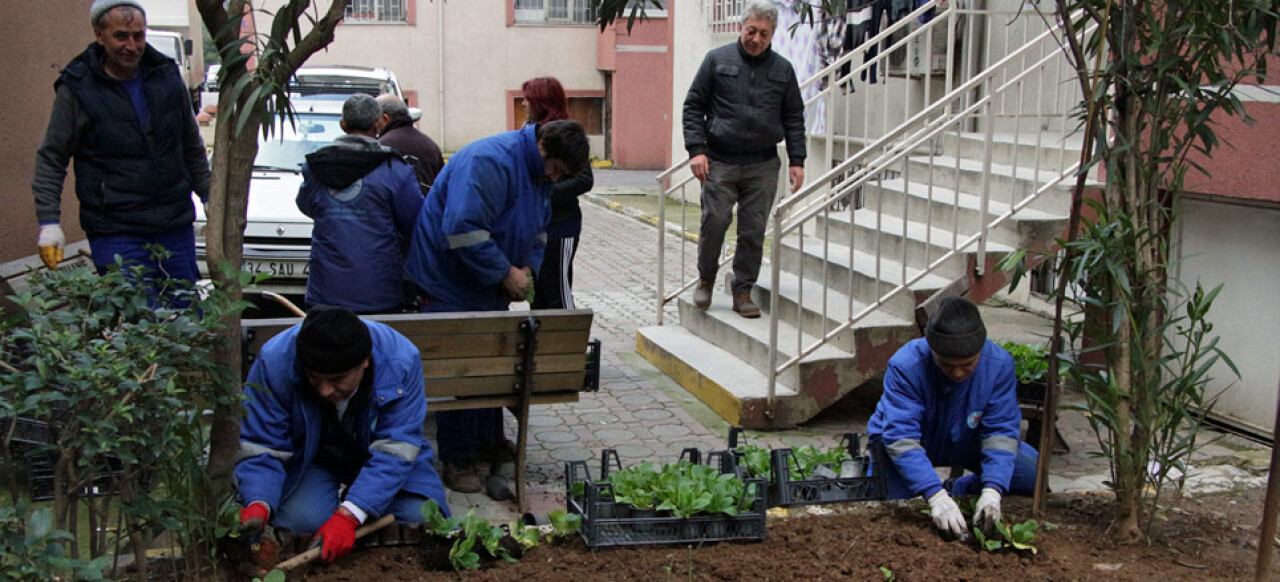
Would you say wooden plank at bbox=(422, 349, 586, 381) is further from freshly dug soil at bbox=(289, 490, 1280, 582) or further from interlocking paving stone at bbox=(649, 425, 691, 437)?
interlocking paving stone at bbox=(649, 425, 691, 437)

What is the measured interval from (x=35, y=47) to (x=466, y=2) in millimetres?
18295

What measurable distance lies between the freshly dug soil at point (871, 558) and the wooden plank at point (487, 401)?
1.02 m

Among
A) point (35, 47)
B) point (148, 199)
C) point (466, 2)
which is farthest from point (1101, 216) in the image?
point (466, 2)

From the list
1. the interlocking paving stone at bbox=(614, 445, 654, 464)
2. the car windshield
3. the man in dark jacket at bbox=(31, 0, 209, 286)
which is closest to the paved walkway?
the interlocking paving stone at bbox=(614, 445, 654, 464)

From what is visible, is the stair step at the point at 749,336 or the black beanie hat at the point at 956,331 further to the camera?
the stair step at the point at 749,336

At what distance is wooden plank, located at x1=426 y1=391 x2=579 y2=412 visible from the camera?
495 cm

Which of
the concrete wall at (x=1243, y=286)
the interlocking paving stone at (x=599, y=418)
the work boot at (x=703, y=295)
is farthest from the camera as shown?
the work boot at (x=703, y=295)

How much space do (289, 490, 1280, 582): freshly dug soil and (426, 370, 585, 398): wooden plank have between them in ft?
3.33

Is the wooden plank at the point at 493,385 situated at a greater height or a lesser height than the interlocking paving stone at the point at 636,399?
greater

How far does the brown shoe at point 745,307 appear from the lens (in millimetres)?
7500

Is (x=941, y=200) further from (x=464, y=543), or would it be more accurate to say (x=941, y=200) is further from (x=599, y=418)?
(x=464, y=543)

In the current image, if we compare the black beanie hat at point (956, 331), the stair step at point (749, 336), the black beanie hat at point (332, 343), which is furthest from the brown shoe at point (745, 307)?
the black beanie hat at point (332, 343)

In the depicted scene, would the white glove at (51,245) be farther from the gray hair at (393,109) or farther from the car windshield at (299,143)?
the car windshield at (299,143)

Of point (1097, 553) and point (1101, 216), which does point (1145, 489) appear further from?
point (1101, 216)
